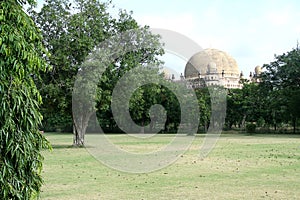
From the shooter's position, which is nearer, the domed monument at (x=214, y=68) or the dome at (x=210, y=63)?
the domed monument at (x=214, y=68)

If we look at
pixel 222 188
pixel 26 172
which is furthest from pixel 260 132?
pixel 26 172

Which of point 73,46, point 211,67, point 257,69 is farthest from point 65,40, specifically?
point 257,69

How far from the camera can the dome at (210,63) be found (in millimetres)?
73688

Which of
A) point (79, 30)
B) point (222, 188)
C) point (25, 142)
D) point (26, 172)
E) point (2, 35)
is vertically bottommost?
point (222, 188)

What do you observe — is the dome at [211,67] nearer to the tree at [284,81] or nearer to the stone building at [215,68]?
the stone building at [215,68]

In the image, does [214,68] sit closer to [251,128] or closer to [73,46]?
[251,128]

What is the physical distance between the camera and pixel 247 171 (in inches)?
529

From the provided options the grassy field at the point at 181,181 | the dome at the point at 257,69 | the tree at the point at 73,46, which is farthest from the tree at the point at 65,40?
the dome at the point at 257,69

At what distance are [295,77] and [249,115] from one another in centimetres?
938

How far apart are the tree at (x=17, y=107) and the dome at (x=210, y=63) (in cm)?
6449

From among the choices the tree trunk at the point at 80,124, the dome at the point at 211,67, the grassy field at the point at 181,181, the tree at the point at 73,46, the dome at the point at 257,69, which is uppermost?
the dome at the point at 257,69

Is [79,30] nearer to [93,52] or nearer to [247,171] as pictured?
[93,52]

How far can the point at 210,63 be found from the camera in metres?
75.1

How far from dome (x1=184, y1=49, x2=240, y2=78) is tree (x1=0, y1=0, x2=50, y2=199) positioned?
64.5 meters
